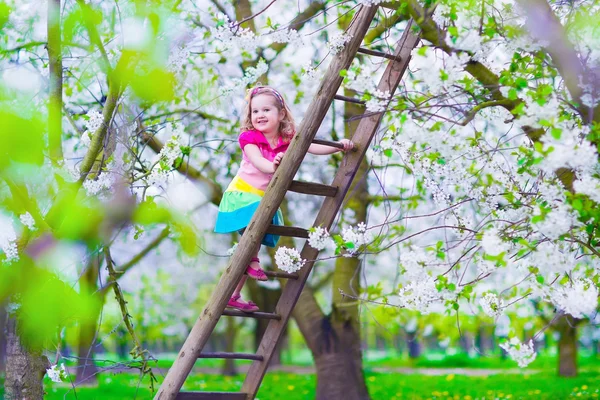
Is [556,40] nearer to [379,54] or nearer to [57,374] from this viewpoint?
[379,54]

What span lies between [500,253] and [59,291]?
256 cm

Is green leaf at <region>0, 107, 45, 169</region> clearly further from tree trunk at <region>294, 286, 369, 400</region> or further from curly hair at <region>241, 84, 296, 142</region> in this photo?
tree trunk at <region>294, 286, 369, 400</region>

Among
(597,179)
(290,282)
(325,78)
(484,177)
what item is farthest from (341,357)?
(597,179)

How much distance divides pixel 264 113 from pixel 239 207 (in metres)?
0.56

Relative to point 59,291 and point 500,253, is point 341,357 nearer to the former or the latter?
point 59,291

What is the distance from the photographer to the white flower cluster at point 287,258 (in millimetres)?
3742

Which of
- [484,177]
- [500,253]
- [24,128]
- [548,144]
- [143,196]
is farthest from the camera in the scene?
[484,177]

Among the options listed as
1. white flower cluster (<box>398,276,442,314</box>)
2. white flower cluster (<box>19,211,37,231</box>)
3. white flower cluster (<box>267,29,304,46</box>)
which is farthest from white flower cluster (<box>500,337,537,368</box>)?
white flower cluster (<box>19,211,37,231</box>)

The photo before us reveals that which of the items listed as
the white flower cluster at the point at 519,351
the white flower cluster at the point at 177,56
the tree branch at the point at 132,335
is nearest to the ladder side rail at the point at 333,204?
the tree branch at the point at 132,335

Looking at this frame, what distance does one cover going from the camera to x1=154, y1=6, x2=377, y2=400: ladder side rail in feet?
12.8

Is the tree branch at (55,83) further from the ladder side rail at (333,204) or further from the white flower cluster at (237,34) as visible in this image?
the ladder side rail at (333,204)

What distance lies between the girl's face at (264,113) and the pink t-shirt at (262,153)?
49mm

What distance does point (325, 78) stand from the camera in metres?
3.96

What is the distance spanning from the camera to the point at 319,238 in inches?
142
